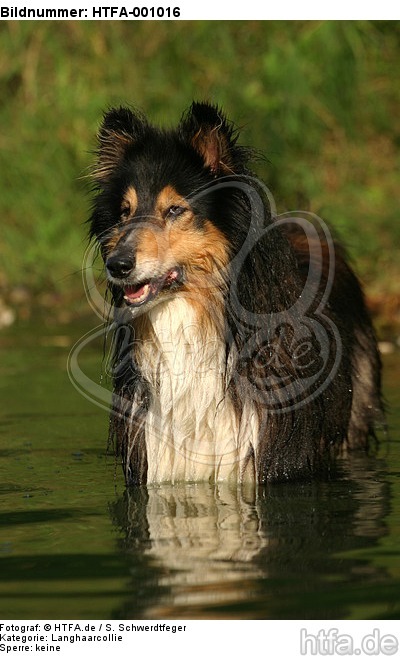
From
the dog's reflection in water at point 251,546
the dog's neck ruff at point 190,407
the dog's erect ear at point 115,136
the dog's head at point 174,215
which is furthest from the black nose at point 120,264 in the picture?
the dog's reflection in water at point 251,546

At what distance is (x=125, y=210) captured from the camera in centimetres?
622

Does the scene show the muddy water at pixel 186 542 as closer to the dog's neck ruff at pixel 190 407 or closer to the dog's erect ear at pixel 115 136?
the dog's neck ruff at pixel 190 407

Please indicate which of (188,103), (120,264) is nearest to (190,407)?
(120,264)

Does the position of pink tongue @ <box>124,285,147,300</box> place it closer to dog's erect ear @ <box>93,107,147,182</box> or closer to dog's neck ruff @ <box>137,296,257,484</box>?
dog's neck ruff @ <box>137,296,257,484</box>

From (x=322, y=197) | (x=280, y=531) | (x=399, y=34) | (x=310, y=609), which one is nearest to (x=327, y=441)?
(x=280, y=531)

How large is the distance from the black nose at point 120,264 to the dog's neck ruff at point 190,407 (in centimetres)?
33

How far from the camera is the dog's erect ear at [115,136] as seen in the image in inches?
253

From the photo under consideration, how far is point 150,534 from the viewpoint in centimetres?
545

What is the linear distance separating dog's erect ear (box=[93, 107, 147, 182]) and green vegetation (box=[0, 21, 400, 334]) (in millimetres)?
6236

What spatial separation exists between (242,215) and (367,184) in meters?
7.81

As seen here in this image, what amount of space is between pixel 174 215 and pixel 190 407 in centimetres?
93

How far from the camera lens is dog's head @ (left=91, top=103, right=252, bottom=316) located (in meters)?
5.96

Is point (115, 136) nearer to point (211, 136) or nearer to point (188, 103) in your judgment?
point (211, 136)

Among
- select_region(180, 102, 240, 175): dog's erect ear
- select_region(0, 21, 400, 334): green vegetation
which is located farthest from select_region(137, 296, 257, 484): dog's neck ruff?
select_region(0, 21, 400, 334): green vegetation
